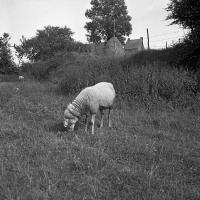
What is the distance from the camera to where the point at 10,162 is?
7.63m

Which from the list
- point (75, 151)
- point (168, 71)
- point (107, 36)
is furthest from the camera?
point (107, 36)

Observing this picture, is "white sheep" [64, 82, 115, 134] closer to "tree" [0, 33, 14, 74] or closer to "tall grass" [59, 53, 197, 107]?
"tall grass" [59, 53, 197, 107]

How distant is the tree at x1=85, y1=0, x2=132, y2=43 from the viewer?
61.4m

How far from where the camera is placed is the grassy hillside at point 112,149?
638cm

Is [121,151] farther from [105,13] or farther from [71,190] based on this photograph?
[105,13]

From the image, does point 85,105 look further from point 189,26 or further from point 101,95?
point 189,26

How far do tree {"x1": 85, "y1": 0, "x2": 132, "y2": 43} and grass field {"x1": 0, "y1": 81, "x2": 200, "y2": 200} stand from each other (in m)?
50.2

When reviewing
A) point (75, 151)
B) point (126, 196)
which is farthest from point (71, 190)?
point (75, 151)

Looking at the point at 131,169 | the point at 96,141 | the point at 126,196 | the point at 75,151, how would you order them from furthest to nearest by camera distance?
the point at 96,141 < the point at 75,151 < the point at 131,169 < the point at 126,196

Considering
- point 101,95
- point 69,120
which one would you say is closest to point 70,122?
point 69,120

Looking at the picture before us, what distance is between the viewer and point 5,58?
41469 millimetres

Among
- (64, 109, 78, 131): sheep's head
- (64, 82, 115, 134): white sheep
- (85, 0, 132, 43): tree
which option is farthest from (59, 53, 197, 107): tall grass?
(85, 0, 132, 43): tree

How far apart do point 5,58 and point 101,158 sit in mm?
36157

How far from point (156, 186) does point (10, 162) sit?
10.8 ft
